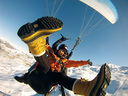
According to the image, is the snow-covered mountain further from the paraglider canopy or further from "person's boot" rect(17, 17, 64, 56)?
the paraglider canopy

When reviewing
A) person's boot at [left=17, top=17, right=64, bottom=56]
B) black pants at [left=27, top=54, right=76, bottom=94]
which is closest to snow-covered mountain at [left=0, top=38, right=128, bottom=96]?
black pants at [left=27, top=54, right=76, bottom=94]

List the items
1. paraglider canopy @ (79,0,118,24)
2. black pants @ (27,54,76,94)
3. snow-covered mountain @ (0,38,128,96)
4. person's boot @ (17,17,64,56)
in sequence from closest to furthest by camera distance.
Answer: person's boot @ (17,17,64,56)
black pants @ (27,54,76,94)
paraglider canopy @ (79,0,118,24)
snow-covered mountain @ (0,38,128,96)

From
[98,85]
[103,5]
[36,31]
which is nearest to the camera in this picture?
[36,31]

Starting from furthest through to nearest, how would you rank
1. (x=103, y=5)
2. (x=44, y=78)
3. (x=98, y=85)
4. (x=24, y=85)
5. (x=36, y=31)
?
(x=24, y=85), (x=103, y=5), (x=44, y=78), (x=98, y=85), (x=36, y=31)

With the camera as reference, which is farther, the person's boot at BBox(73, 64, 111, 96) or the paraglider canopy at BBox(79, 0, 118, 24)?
the paraglider canopy at BBox(79, 0, 118, 24)

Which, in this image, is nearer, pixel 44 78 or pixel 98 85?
pixel 98 85

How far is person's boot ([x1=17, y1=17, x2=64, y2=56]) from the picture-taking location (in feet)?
2.74

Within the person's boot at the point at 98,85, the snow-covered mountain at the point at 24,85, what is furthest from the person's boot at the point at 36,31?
the snow-covered mountain at the point at 24,85

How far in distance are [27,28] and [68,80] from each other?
888 millimetres

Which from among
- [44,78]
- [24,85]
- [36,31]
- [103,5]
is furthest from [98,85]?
[24,85]

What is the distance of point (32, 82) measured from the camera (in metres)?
1.44

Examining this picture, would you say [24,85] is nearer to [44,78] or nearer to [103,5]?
[44,78]

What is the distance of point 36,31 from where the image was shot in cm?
87

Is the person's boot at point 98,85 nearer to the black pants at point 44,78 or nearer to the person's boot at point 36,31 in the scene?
the black pants at point 44,78
